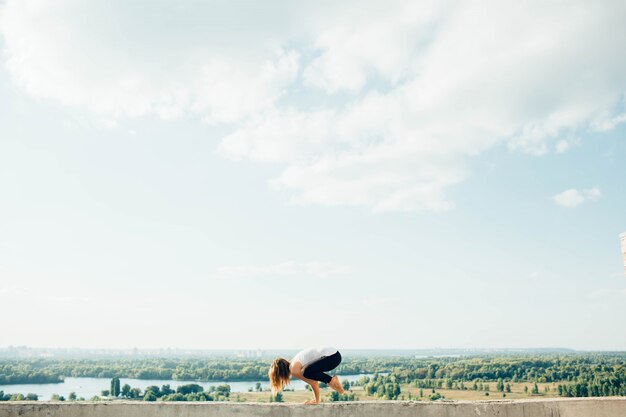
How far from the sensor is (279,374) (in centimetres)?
583

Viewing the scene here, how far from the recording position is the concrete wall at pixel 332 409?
203 inches

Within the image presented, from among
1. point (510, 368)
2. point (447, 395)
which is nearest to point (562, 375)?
point (510, 368)

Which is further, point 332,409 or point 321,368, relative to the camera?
point 321,368

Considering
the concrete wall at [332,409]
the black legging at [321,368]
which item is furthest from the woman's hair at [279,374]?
the concrete wall at [332,409]

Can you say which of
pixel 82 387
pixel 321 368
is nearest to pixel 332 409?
pixel 321 368

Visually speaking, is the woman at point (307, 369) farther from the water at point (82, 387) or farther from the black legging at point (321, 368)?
the water at point (82, 387)

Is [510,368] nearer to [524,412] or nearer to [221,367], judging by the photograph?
[221,367]

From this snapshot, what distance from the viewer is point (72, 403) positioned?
5188 mm

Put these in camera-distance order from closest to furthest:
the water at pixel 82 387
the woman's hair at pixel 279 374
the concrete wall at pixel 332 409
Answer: the concrete wall at pixel 332 409 < the woman's hair at pixel 279 374 < the water at pixel 82 387

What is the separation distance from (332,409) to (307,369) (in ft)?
2.33

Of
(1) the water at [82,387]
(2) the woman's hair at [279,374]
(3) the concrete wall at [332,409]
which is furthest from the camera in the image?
(1) the water at [82,387]

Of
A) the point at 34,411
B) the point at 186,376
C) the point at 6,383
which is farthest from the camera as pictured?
the point at 186,376

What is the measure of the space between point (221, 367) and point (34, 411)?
205058 mm

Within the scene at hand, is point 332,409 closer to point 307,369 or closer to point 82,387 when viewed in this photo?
point 307,369
